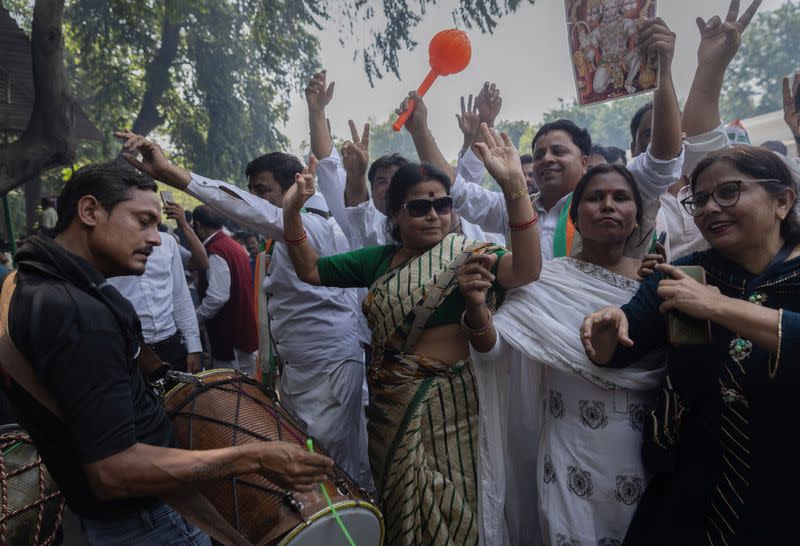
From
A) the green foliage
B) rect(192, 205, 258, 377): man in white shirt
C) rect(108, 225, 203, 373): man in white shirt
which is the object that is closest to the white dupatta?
rect(108, 225, 203, 373): man in white shirt

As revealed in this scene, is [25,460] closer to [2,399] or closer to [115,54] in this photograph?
[2,399]

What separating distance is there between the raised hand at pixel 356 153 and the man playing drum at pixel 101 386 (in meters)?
1.51

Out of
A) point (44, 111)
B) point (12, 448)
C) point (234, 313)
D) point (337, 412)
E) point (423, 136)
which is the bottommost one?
point (337, 412)

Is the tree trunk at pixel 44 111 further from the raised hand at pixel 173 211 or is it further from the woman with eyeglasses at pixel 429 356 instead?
the woman with eyeglasses at pixel 429 356

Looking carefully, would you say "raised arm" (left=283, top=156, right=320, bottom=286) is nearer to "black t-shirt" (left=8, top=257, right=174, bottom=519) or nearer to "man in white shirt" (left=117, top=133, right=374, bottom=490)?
"man in white shirt" (left=117, top=133, right=374, bottom=490)

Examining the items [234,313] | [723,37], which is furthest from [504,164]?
[234,313]

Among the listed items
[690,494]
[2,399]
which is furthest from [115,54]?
[690,494]

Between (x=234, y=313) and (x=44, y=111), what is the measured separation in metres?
2.70

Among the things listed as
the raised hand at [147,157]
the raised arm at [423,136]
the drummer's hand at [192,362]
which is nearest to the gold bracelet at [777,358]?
the raised arm at [423,136]

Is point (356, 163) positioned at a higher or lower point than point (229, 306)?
higher

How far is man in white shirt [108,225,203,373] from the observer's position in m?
3.60

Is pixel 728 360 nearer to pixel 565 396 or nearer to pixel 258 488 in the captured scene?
pixel 565 396

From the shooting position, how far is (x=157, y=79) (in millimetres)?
14766

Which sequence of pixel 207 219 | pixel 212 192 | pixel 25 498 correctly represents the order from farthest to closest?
pixel 207 219 → pixel 212 192 → pixel 25 498
